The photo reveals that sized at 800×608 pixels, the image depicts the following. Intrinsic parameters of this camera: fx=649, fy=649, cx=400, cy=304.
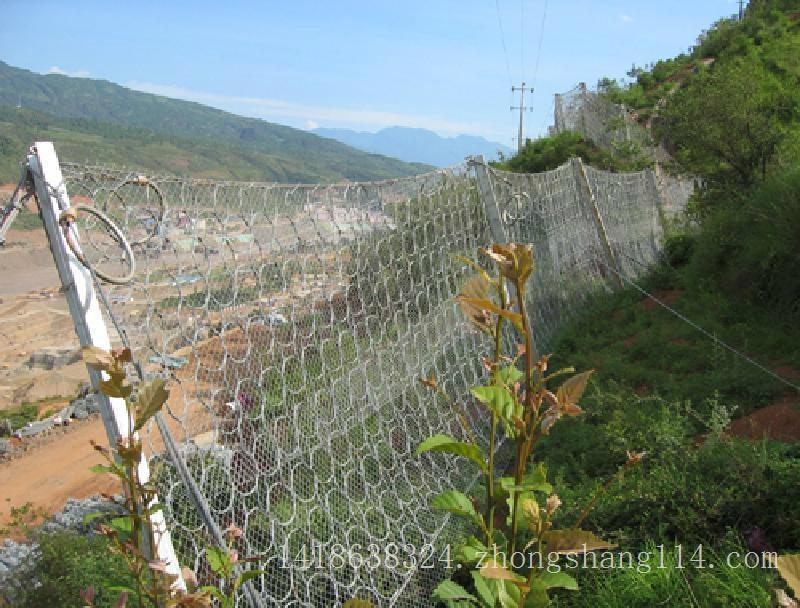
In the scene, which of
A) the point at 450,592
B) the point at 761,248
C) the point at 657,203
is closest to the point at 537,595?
the point at 450,592

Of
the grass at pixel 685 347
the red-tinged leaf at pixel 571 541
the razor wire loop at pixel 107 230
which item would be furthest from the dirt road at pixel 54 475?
the red-tinged leaf at pixel 571 541

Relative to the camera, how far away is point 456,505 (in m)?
1.14

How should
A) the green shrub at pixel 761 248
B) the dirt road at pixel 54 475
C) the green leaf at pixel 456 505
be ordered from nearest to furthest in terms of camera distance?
the green leaf at pixel 456 505
the green shrub at pixel 761 248
the dirt road at pixel 54 475

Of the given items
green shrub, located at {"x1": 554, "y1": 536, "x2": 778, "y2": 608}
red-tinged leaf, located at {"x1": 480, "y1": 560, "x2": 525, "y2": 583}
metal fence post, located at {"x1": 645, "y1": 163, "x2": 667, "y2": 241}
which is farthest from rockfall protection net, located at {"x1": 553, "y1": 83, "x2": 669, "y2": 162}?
red-tinged leaf, located at {"x1": 480, "y1": 560, "x2": 525, "y2": 583}

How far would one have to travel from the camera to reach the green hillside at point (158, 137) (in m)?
66.1

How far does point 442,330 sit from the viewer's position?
3289mm

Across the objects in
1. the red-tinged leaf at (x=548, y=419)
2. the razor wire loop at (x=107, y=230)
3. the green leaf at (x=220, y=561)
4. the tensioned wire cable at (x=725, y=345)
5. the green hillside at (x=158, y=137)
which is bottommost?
the tensioned wire cable at (x=725, y=345)

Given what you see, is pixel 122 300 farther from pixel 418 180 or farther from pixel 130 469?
pixel 418 180

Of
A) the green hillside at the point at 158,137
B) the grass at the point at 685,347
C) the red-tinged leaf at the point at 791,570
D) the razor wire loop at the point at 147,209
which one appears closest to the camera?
the red-tinged leaf at the point at 791,570

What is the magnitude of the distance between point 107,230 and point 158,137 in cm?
8756

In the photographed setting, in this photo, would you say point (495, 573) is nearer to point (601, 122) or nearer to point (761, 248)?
point (761, 248)

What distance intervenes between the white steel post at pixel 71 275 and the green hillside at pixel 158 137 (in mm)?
1450

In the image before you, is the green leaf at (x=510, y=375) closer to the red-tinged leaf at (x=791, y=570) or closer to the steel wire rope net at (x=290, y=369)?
the red-tinged leaf at (x=791, y=570)

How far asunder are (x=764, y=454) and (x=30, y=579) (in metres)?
2.80
